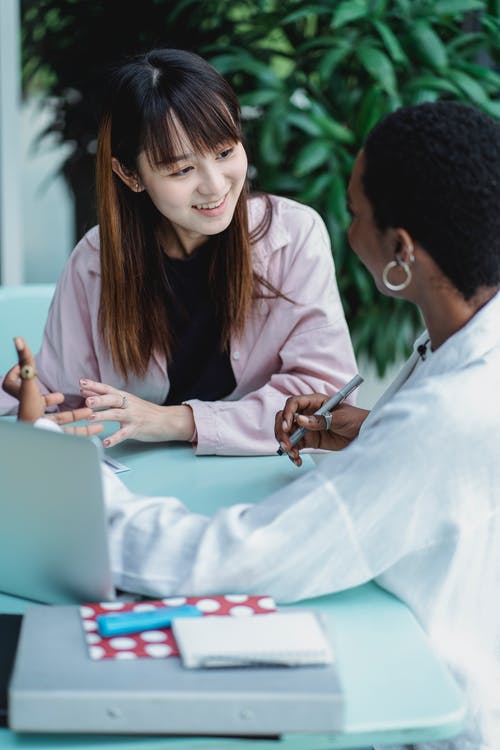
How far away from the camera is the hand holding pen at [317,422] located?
145 centimetres

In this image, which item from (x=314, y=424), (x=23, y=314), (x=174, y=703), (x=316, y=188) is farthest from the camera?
(x=316, y=188)

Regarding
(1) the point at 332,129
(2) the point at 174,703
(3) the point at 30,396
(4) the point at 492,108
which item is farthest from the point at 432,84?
(2) the point at 174,703

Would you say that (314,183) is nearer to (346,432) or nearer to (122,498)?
(346,432)

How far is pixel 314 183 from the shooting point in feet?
10.8

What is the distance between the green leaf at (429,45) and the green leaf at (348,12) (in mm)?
174

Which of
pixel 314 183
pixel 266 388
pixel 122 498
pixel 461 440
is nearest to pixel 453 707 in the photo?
pixel 461 440

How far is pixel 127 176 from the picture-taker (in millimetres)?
1717

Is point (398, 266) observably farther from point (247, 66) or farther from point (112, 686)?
point (247, 66)

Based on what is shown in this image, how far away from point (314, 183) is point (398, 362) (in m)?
0.80

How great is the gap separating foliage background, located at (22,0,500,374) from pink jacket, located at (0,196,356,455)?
132 cm

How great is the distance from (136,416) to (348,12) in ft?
6.73

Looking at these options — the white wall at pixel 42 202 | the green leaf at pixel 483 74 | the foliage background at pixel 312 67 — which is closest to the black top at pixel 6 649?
the foliage background at pixel 312 67

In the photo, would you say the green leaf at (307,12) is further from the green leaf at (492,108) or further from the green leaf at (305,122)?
the green leaf at (492,108)

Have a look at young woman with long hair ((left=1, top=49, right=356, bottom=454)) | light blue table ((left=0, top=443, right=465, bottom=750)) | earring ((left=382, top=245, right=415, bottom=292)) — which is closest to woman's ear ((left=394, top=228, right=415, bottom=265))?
earring ((left=382, top=245, right=415, bottom=292))
